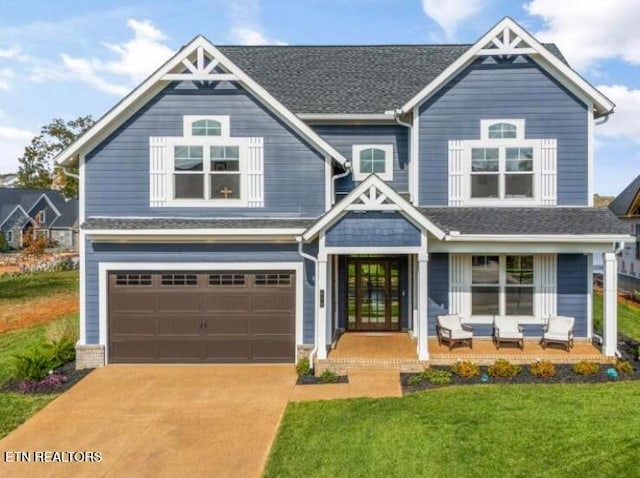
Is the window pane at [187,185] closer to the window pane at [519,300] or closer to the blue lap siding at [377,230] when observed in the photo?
the blue lap siding at [377,230]

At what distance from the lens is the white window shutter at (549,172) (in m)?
11.5

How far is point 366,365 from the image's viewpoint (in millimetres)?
10133

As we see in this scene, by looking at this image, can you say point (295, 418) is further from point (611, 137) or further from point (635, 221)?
point (611, 137)

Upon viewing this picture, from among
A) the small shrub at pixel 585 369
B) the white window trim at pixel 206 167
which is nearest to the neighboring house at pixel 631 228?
the small shrub at pixel 585 369

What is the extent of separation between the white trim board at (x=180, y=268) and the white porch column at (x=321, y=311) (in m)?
0.85

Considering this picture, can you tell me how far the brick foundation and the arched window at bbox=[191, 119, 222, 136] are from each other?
599cm

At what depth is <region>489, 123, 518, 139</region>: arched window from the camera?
11.6 meters

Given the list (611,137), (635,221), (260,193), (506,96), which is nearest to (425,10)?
(506,96)

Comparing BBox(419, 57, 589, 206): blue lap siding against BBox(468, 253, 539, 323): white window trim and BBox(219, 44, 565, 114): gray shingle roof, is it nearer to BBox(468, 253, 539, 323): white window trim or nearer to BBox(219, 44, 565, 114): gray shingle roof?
BBox(219, 44, 565, 114): gray shingle roof

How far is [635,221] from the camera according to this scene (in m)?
26.4

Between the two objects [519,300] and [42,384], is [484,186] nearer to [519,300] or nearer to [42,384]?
[519,300]

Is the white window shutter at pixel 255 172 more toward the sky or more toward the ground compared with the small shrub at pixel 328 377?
more toward the sky

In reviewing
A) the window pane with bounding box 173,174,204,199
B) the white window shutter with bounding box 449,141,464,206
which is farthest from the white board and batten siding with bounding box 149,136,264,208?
the white window shutter with bounding box 449,141,464,206

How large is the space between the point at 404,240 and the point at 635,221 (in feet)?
78.0
